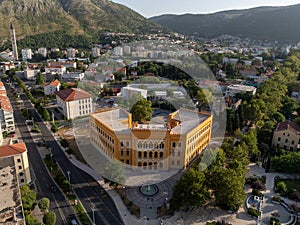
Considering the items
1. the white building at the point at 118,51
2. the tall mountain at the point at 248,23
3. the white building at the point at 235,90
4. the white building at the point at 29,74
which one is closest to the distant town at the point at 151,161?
the white building at the point at 235,90

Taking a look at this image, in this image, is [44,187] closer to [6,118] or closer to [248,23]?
[6,118]

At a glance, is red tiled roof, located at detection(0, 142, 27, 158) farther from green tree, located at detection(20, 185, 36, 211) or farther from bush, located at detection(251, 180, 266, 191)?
bush, located at detection(251, 180, 266, 191)

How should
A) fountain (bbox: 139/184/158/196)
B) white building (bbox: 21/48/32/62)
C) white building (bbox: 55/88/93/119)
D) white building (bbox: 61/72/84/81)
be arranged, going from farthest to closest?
white building (bbox: 21/48/32/62) < white building (bbox: 61/72/84/81) < white building (bbox: 55/88/93/119) < fountain (bbox: 139/184/158/196)

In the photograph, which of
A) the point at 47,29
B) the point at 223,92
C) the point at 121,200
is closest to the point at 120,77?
the point at 223,92

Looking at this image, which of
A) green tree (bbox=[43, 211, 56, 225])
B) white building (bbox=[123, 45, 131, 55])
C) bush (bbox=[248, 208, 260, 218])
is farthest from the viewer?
white building (bbox=[123, 45, 131, 55])

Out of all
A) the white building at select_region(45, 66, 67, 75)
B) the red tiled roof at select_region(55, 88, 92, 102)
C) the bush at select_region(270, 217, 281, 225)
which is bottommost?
the bush at select_region(270, 217, 281, 225)

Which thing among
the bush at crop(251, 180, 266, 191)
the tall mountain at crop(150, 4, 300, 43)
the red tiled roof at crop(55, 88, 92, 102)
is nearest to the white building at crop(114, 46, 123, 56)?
the red tiled roof at crop(55, 88, 92, 102)
